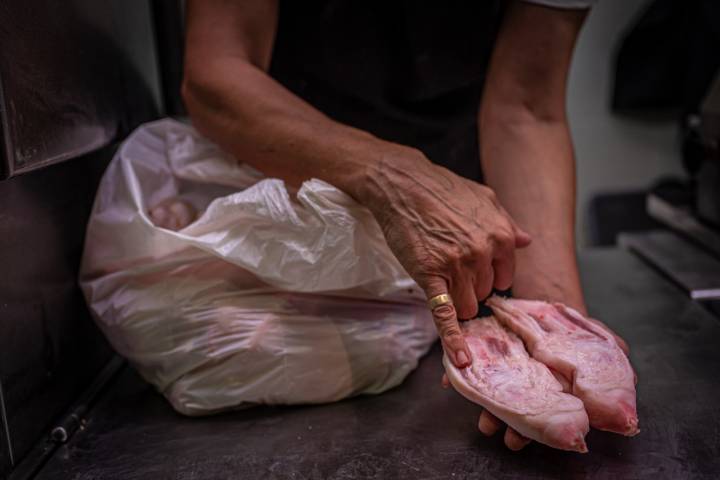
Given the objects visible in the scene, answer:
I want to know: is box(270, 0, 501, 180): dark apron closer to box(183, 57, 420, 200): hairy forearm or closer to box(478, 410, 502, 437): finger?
box(183, 57, 420, 200): hairy forearm

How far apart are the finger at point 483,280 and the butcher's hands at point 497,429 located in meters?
0.14

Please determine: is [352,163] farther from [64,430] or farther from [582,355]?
[64,430]

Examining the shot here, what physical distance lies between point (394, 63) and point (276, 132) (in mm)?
368

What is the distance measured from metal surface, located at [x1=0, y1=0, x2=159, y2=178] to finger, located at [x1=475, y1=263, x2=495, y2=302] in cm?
57

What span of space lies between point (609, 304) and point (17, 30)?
1044mm

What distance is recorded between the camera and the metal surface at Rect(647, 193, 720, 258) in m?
1.41

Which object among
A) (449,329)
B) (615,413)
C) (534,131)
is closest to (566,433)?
(615,413)

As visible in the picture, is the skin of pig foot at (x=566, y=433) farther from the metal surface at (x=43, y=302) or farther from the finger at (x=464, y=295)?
the metal surface at (x=43, y=302)

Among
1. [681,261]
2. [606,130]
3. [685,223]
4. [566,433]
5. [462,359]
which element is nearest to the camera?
[566,433]

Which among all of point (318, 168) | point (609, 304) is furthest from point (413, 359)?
point (609, 304)

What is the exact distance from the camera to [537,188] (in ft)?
3.71

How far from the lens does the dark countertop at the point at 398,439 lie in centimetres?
77

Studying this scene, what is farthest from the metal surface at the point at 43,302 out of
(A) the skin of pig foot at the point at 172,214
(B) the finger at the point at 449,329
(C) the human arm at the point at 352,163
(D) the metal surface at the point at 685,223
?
(D) the metal surface at the point at 685,223

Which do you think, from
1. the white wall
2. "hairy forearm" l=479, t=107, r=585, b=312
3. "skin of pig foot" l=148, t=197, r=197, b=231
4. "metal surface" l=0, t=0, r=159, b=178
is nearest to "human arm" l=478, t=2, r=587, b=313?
"hairy forearm" l=479, t=107, r=585, b=312
